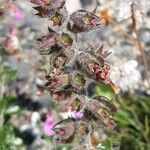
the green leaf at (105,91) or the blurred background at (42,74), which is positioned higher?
the green leaf at (105,91)

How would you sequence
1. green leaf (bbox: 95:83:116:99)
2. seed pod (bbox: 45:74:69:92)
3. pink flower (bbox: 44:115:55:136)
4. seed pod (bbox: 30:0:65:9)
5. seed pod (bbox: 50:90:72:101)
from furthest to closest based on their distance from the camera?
pink flower (bbox: 44:115:55:136)
green leaf (bbox: 95:83:116:99)
seed pod (bbox: 50:90:72:101)
seed pod (bbox: 45:74:69:92)
seed pod (bbox: 30:0:65:9)

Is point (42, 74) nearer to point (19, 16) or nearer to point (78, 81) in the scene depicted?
point (19, 16)

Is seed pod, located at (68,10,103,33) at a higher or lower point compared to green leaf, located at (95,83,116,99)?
higher

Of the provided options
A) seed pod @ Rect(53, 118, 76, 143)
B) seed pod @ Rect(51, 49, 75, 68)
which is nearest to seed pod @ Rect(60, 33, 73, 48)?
seed pod @ Rect(51, 49, 75, 68)

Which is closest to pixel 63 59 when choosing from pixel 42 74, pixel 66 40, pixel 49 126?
pixel 66 40

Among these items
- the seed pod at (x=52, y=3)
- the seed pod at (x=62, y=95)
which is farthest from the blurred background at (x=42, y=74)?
the seed pod at (x=52, y=3)

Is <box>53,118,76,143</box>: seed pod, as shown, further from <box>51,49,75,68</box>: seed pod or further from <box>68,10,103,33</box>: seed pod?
<box>68,10,103,33</box>: seed pod

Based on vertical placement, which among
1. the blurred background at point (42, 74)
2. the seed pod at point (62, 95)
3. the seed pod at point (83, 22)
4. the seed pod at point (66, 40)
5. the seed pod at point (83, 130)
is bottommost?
the blurred background at point (42, 74)

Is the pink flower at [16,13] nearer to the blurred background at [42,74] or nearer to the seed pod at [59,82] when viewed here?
the blurred background at [42,74]
